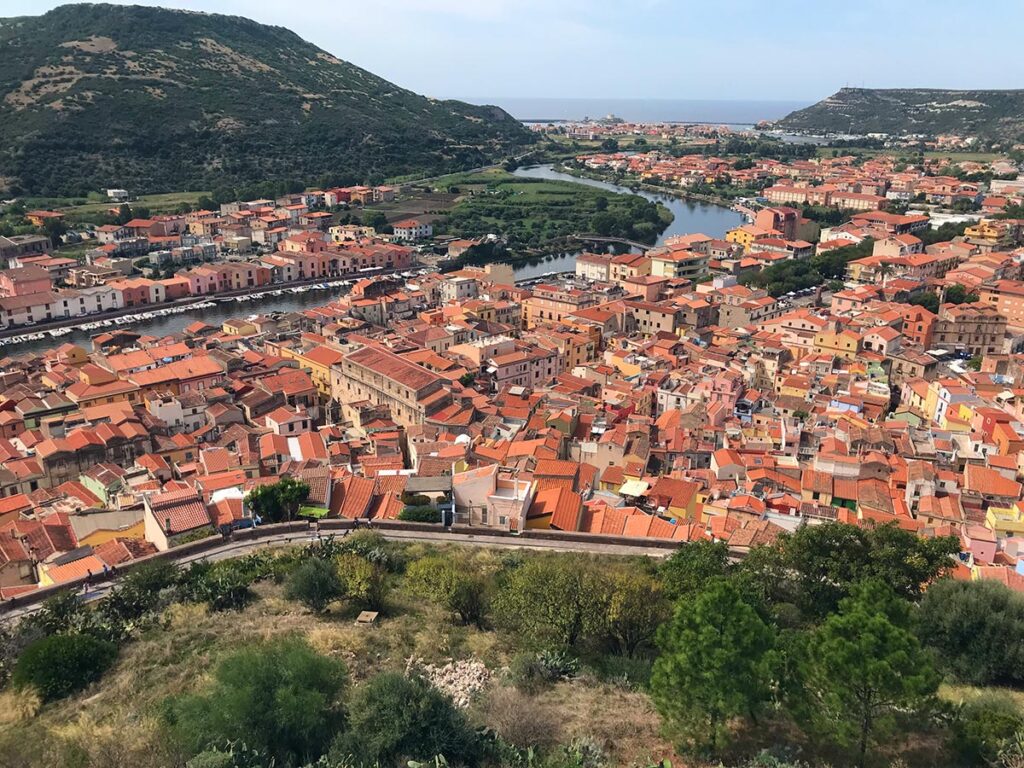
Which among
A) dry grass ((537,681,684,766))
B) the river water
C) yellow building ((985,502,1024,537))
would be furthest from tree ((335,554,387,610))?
the river water

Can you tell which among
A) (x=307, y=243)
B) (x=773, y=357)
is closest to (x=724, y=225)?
(x=307, y=243)

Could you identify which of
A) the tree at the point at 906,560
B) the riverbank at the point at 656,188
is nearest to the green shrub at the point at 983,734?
the tree at the point at 906,560

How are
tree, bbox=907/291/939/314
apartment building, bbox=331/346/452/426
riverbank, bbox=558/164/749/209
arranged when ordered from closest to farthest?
apartment building, bbox=331/346/452/426
tree, bbox=907/291/939/314
riverbank, bbox=558/164/749/209

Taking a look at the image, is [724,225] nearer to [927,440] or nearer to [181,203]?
[181,203]

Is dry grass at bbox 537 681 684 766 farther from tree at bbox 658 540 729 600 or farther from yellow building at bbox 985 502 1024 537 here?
yellow building at bbox 985 502 1024 537

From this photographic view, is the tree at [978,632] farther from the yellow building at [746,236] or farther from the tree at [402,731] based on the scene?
the yellow building at [746,236]

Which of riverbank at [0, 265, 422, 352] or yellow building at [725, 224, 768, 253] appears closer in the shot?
riverbank at [0, 265, 422, 352]

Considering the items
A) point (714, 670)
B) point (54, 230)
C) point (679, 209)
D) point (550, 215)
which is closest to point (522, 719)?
point (714, 670)
